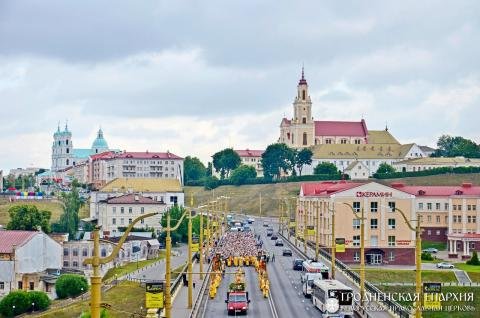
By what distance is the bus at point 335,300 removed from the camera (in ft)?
170

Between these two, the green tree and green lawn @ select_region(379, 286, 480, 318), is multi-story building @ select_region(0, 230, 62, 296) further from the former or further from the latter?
green lawn @ select_region(379, 286, 480, 318)

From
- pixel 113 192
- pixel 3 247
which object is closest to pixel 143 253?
pixel 3 247

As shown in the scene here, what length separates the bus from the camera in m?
51.8

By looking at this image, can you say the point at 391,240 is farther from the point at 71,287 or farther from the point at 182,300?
the point at 182,300

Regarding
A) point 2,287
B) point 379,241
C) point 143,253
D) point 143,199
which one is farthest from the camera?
point 143,199

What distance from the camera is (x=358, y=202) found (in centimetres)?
10812

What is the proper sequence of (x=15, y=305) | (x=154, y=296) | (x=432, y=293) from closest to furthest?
(x=154, y=296)
(x=432, y=293)
(x=15, y=305)

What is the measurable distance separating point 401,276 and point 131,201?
68175 mm

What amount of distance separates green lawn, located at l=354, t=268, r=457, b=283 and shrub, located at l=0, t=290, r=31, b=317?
119ft

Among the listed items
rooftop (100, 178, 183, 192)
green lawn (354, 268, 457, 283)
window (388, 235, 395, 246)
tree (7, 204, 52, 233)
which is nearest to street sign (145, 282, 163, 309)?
green lawn (354, 268, 457, 283)

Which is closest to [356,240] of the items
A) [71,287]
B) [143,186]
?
[71,287]

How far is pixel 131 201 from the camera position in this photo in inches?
5920

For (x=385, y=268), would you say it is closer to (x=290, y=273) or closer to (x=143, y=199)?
(x=290, y=273)

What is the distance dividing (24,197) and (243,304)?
143220mm
